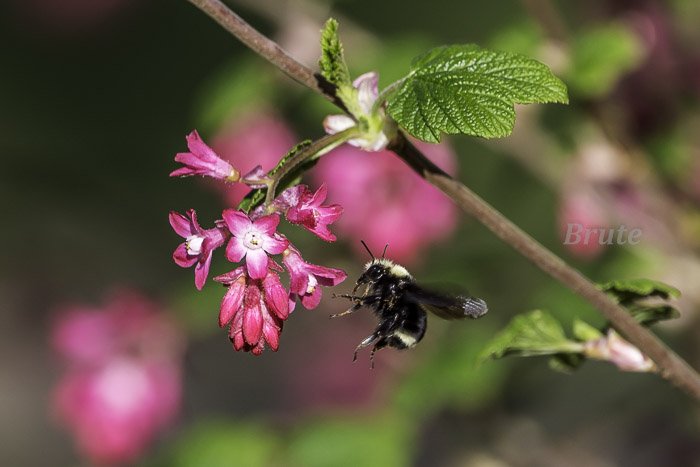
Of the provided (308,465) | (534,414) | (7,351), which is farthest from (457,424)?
(7,351)

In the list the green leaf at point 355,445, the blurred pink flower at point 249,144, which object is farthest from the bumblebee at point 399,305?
the blurred pink flower at point 249,144

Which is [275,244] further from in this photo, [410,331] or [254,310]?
[410,331]

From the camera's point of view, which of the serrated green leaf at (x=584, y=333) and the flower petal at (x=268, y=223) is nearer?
the flower petal at (x=268, y=223)

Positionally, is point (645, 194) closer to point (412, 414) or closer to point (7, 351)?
point (412, 414)

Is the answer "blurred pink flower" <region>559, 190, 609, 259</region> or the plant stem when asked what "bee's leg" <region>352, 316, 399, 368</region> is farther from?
"blurred pink flower" <region>559, 190, 609, 259</region>

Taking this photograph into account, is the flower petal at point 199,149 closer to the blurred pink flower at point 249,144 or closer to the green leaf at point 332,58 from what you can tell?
the green leaf at point 332,58

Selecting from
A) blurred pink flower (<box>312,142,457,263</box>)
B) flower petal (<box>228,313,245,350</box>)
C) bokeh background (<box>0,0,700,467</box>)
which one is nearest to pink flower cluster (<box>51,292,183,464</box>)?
bokeh background (<box>0,0,700,467</box>)


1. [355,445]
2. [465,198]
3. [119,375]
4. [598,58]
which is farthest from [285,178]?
[119,375]
